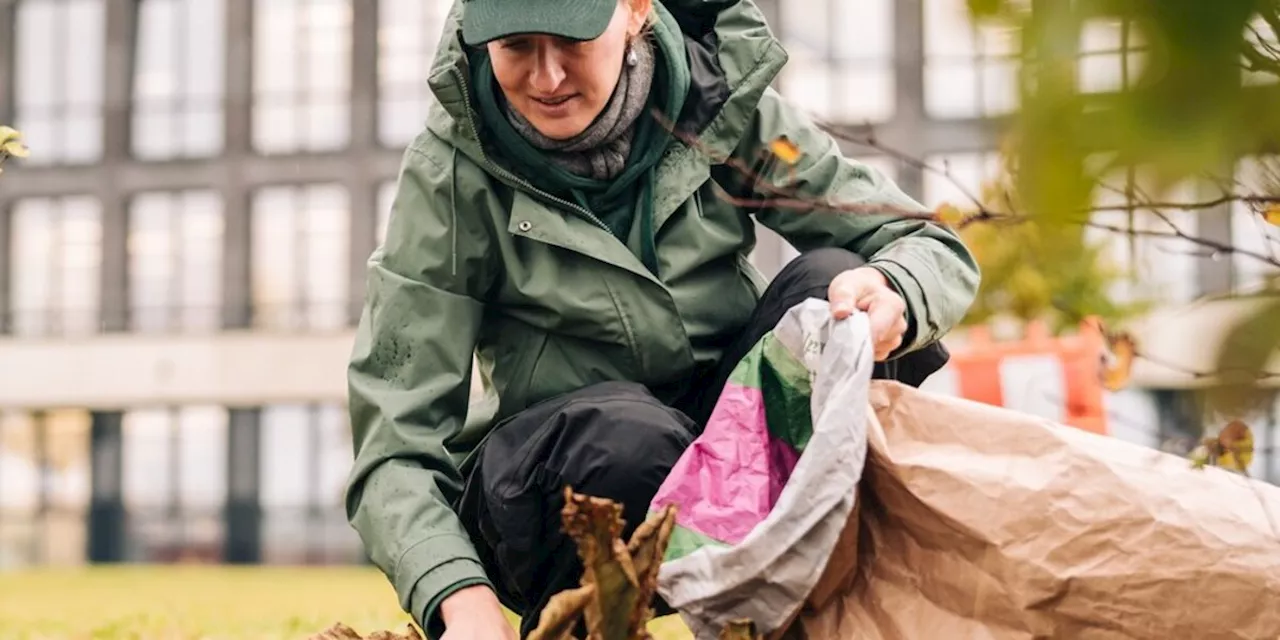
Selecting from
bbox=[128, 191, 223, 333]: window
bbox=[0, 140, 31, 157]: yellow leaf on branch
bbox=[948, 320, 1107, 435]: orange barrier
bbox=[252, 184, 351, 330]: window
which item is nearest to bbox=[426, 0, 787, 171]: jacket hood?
bbox=[0, 140, 31, 157]: yellow leaf on branch

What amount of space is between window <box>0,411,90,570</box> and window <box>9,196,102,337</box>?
1.47 metres

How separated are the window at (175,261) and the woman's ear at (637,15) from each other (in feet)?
71.8

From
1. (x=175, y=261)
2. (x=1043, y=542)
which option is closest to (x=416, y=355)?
(x=1043, y=542)

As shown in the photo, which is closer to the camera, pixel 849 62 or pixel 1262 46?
pixel 1262 46

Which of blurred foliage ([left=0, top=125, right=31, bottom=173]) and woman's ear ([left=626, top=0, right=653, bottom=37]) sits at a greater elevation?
woman's ear ([left=626, top=0, right=653, bottom=37])

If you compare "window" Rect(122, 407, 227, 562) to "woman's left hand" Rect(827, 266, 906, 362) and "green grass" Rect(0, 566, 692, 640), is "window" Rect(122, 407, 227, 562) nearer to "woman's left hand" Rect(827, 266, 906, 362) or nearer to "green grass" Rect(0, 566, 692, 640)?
"green grass" Rect(0, 566, 692, 640)

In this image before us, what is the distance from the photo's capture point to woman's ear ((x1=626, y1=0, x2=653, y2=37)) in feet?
6.82

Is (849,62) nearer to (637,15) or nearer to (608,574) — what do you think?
(637,15)

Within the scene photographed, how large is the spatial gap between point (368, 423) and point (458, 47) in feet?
1.54

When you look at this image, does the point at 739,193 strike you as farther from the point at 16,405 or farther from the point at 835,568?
the point at 16,405

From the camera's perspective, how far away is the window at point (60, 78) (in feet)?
78.7

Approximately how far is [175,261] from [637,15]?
22.4m

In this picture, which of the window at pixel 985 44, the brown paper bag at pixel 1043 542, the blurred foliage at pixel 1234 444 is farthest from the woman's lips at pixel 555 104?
the window at pixel 985 44

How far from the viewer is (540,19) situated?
1.91 metres
